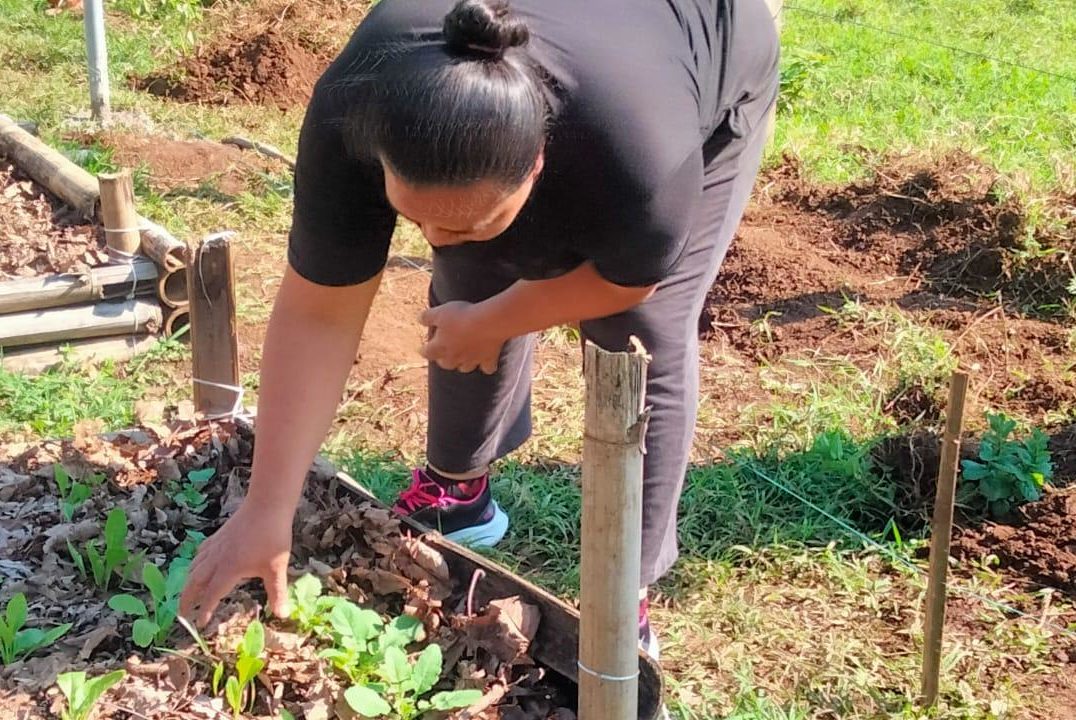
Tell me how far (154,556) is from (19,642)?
1.10ft

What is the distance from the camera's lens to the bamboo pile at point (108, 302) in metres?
3.63

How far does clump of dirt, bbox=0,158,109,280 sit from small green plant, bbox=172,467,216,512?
1.54 m

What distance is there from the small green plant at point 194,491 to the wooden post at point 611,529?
1.15 metres

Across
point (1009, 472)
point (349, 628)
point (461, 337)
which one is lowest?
point (1009, 472)

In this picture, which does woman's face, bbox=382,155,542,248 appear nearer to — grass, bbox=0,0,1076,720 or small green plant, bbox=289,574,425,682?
small green plant, bbox=289,574,425,682

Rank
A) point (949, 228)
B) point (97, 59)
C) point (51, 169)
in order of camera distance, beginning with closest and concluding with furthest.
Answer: point (51, 169) < point (949, 228) < point (97, 59)

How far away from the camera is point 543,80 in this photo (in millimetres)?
1503

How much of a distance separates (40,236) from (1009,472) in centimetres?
331

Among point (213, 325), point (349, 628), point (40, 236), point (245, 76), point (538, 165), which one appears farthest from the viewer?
point (245, 76)

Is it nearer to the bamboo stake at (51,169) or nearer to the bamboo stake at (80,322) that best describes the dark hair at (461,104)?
the bamboo stake at (80,322)

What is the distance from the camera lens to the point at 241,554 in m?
1.79

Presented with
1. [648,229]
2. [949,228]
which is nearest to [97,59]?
[949,228]

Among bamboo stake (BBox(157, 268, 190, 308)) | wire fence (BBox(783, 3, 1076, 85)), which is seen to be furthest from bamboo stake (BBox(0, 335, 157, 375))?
wire fence (BBox(783, 3, 1076, 85))

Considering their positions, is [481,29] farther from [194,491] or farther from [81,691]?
[194,491]
